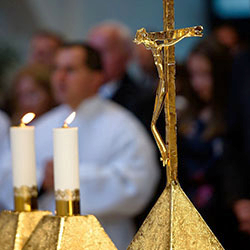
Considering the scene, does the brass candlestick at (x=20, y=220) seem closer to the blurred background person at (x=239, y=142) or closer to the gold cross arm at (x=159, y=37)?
the gold cross arm at (x=159, y=37)

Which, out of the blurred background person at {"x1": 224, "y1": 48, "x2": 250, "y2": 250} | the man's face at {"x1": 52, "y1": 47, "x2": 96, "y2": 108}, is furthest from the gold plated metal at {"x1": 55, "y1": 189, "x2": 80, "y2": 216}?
the man's face at {"x1": 52, "y1": 47, "x2": 96, "y2": 108}

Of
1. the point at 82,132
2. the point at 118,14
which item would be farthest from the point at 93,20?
the point at 82,132

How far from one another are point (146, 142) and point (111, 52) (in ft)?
3.08

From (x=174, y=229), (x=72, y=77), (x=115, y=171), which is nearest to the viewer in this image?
(x=174, y=229)

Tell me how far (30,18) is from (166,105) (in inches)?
230

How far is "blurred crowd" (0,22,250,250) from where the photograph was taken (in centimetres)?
242

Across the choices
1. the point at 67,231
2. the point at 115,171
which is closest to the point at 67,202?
the point at 67,231

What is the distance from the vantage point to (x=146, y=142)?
278cm

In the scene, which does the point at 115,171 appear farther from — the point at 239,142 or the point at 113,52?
the point at 113,52

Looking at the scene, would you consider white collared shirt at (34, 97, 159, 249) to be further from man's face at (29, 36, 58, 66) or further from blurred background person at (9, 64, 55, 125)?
man's face at (29, 36, 58, 66)

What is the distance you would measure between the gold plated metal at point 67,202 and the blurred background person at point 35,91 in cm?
250

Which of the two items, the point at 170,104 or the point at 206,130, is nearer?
the point at 170,104

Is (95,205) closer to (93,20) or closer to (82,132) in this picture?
(82,132)

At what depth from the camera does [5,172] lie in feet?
9.59
